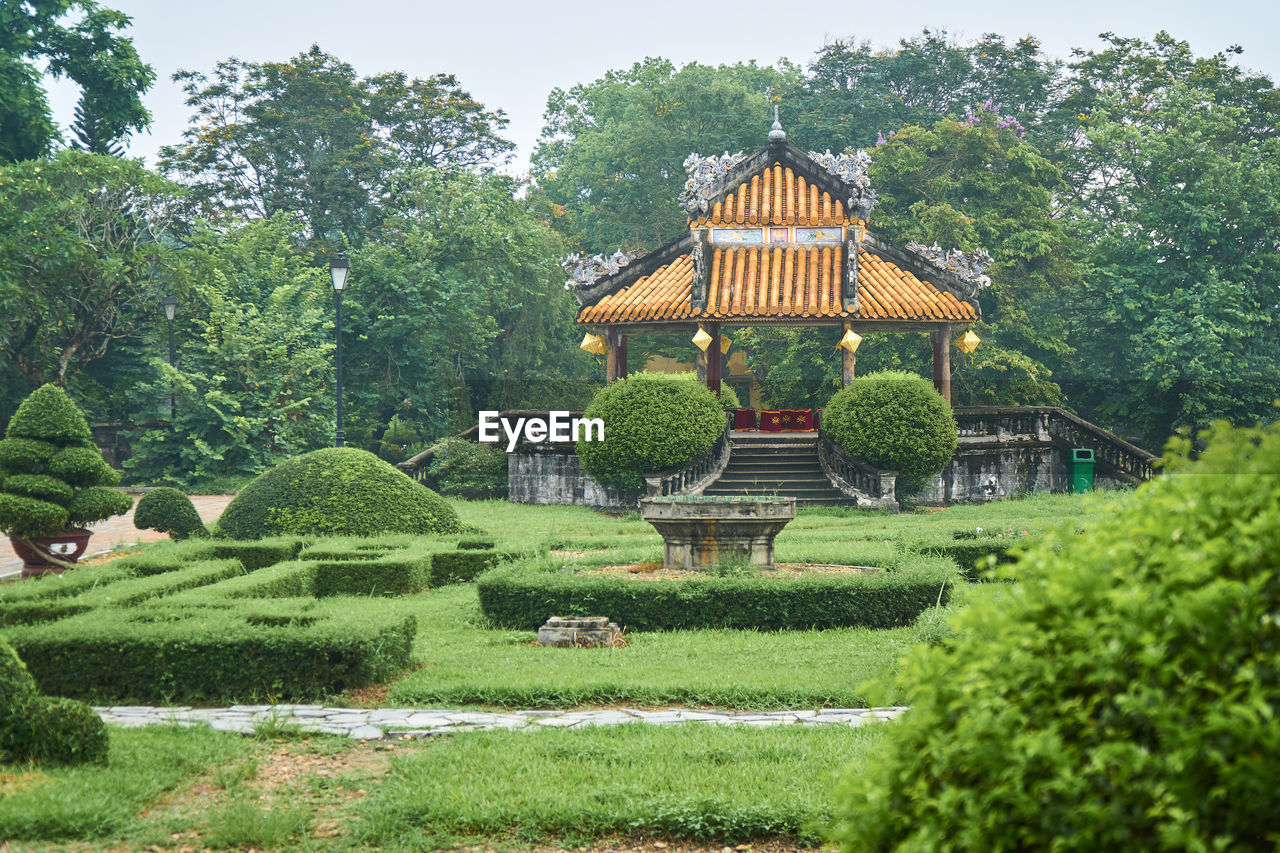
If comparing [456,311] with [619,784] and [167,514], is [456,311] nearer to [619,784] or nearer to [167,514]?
[167,514]

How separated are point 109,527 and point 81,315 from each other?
40.1 feet

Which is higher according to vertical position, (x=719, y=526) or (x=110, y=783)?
(x=719, y=526)

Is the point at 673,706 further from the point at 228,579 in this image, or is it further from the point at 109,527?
the point at 109,527

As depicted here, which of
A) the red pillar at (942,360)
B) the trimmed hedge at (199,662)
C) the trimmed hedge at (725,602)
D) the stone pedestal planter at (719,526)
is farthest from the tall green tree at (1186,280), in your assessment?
the trimmed hedge at (199,662)

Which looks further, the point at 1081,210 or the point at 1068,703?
the point at 1081,210

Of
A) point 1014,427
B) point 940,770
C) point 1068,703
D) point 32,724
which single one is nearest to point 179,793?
point 32,724

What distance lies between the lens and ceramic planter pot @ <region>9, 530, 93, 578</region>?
1425 cm

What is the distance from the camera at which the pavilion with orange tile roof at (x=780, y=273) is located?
25.7m

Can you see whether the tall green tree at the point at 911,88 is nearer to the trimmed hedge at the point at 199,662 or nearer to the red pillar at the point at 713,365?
the red pillar at the point at 713,365

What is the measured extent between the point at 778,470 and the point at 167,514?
13.4 m

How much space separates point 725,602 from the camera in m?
11.5

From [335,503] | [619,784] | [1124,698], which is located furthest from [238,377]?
[1124,698]

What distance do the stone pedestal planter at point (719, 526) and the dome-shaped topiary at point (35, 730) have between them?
7670 millimetres

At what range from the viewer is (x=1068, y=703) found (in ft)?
9.30
